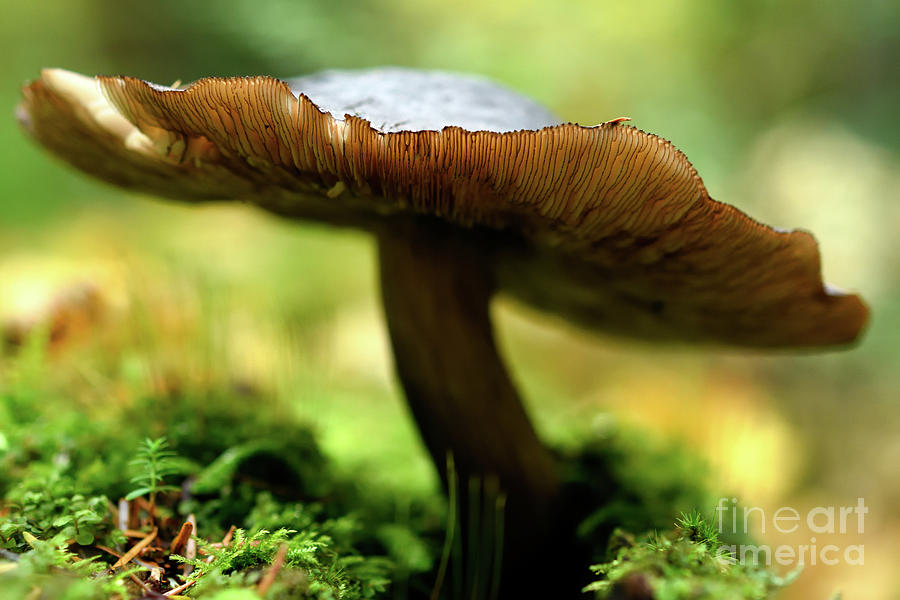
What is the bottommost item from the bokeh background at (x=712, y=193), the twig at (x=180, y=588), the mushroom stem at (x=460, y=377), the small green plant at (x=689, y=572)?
the twig at (x=180, y=588)

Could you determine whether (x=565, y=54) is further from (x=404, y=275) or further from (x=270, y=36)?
(x=404, y=275)

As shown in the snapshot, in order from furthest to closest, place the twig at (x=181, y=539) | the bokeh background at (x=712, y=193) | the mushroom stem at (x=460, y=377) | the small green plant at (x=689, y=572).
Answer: the bokeh background at (x=712, y=193) → the mushroom stem at (x=460, y=377) → the twig at (x=181, y=539) → the small green plant at (x=689, y=572)

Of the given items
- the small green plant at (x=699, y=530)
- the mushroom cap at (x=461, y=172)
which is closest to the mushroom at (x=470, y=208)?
the mushroom cap at (x=461, y=172)

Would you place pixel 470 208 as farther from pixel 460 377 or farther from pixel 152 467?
pixel 152 467

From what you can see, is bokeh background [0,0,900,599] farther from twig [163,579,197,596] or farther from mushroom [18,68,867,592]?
twig [163,579,197,596]

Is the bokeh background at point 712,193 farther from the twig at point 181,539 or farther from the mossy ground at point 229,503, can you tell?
the twig at point 181,539

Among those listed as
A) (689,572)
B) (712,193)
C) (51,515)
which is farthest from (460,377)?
(712,193)

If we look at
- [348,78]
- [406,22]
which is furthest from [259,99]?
[406,22]

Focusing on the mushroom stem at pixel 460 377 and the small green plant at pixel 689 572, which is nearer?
the small green plant at pixel 689 572
